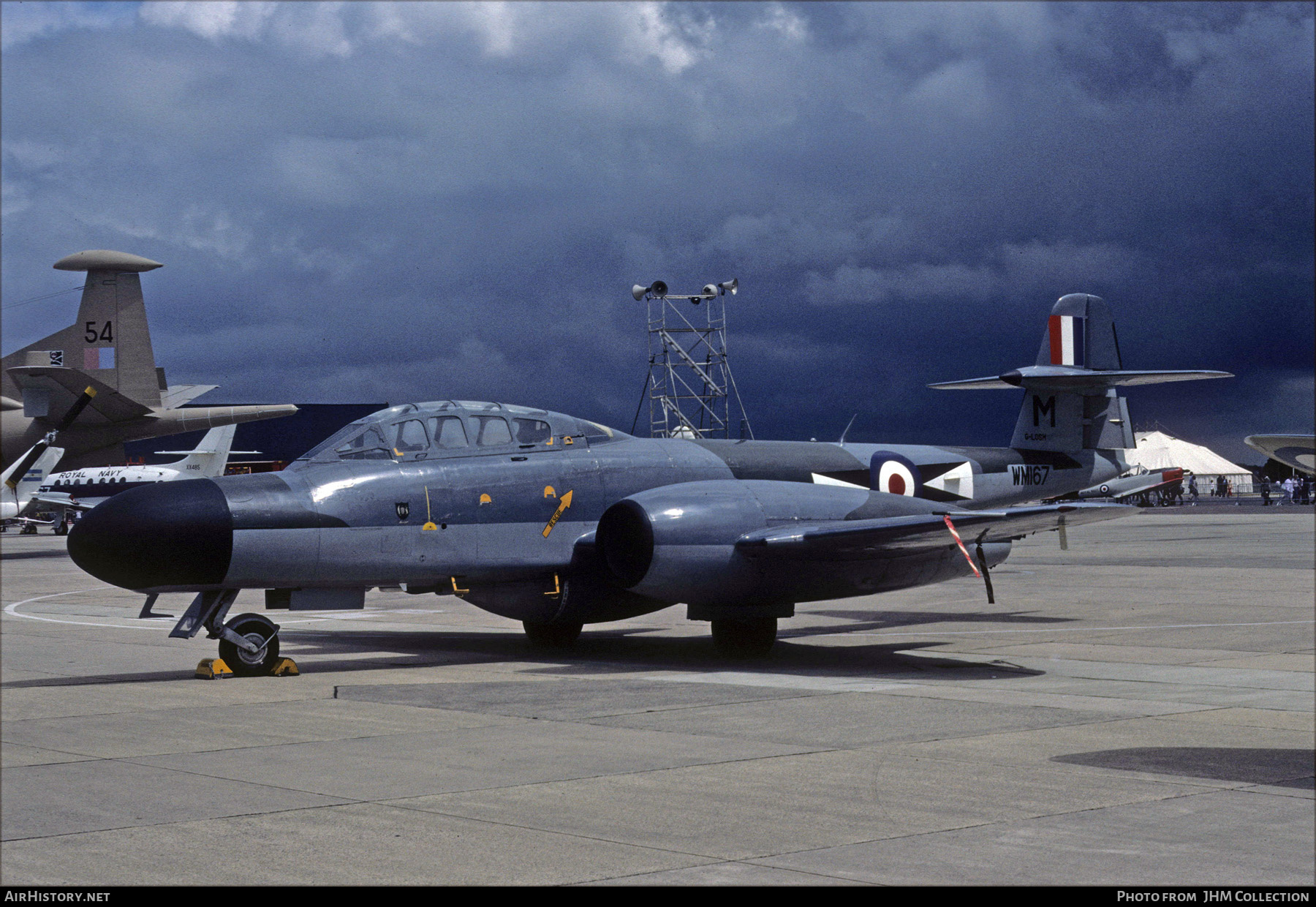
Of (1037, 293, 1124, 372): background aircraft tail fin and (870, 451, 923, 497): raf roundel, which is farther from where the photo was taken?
(1037, 293, 1124, 372): background aircraft tail fin

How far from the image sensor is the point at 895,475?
16.8m

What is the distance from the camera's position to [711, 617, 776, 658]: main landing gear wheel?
14.3m

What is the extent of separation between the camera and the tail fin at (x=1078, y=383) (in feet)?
64.5

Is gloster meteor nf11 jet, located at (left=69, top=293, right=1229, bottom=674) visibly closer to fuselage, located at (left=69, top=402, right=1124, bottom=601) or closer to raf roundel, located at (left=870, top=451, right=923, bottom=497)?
fuselage, located at (left=69, top=402, right=1124, bottom=601)

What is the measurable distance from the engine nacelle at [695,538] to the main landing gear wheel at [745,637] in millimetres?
732

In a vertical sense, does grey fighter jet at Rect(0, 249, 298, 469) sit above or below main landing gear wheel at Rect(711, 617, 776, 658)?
above

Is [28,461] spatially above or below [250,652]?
above

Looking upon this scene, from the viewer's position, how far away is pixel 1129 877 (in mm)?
5113

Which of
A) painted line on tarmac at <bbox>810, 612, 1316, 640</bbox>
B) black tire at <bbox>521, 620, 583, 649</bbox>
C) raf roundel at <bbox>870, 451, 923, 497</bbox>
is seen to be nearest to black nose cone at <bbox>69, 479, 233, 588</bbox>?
black tire at <bbox>521, 620, 583, 649</bbox>

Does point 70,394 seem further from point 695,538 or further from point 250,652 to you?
point 695,538

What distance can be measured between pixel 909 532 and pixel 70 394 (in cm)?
807

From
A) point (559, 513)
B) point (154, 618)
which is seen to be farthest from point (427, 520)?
point (154, 618)

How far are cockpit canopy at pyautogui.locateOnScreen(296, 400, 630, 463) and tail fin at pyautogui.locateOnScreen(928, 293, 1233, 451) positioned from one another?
8.28m

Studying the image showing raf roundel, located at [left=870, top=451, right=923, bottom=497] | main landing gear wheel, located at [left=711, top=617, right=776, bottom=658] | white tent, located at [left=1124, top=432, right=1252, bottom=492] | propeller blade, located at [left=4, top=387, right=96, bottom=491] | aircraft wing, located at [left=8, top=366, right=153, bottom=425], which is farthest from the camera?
white tent, located at [left=1124, top=432, right=1252, bottom=492]
